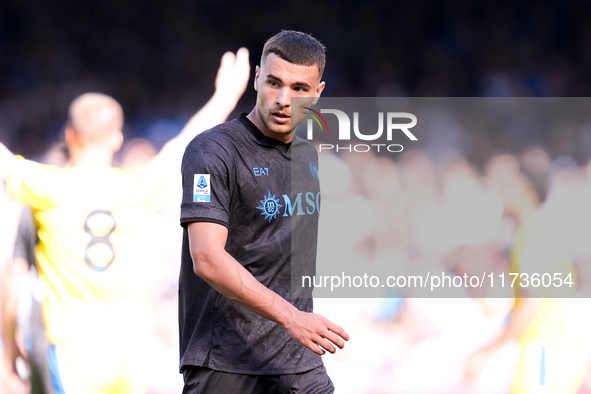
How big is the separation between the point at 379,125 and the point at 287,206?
1.82 metres

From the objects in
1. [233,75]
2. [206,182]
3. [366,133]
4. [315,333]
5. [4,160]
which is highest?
[233,75]

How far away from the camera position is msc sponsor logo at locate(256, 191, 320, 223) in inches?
72.4

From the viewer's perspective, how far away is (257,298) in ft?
5.33

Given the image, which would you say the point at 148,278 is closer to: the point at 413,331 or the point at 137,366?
the point at 137,366

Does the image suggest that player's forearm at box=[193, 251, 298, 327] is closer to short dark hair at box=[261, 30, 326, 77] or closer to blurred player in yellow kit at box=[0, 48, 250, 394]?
short dark hair at box=[261, 30, 326, 77]

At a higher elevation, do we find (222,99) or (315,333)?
(222,99)

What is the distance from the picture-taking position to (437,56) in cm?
354

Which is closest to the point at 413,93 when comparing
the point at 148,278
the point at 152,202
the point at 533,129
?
the point at 533,129

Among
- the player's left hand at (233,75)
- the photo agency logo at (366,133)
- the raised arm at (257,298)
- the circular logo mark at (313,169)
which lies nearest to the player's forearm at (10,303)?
the player's left hand at (233,75)

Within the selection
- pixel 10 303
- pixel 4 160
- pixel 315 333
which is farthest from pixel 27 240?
pixel 315 333

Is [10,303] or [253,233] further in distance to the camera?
[10,303]

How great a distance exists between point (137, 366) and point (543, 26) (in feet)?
9.91

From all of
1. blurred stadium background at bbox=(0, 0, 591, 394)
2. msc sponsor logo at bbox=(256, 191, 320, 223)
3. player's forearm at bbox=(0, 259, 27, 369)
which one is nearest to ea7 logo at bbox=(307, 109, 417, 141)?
blurred stadium background at bbox=(0, 0, 591, 394)

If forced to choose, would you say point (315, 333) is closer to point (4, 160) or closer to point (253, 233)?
point (253, 233)
